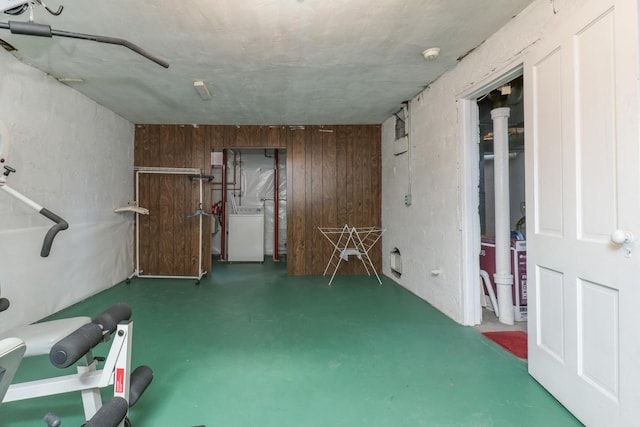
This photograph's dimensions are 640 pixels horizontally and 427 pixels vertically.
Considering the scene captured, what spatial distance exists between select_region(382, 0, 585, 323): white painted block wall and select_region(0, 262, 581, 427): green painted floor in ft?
1.24

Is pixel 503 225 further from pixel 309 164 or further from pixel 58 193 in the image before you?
pixel 58 193

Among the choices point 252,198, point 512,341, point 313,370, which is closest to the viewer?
point 313,370

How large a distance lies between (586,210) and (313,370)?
182 cm

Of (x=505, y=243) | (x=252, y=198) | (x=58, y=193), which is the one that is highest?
(x=252, y=198)

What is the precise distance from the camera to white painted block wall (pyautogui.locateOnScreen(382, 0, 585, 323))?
201 cm

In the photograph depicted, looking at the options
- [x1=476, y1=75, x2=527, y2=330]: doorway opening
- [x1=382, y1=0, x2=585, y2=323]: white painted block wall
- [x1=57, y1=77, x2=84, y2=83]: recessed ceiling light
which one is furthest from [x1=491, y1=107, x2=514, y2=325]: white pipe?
[x1=57, y1=77, x2=84, y2=83]: recessed ceiling light

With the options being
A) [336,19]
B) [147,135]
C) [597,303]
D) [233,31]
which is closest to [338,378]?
[597,303]

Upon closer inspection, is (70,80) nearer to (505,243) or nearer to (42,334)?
(42,334)

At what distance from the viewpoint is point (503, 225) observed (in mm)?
2840

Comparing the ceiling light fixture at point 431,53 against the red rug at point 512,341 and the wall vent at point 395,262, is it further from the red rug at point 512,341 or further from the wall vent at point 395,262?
the wall vent at point 395,262

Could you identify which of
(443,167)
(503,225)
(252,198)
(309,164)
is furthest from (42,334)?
(252,198)

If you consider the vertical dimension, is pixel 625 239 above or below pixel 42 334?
above

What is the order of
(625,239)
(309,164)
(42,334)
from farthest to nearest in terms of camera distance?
1. (309,164)
2. (42,334)
3. (625,239)

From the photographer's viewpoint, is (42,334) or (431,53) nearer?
(42,334)
